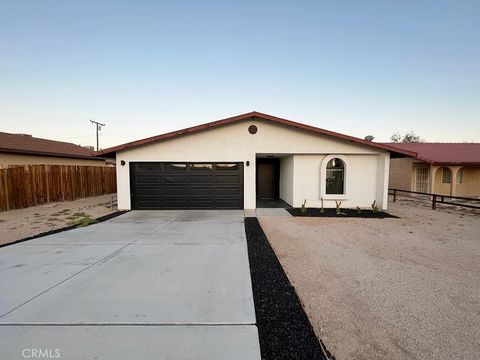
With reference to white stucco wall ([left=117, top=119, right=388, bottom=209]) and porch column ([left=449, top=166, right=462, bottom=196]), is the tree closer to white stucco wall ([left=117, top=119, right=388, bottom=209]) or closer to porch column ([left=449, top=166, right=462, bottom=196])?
porch column ([left=449, top=166, right=462, bottom=196])

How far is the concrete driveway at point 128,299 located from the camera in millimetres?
2033

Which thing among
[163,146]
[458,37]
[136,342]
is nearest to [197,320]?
[136,342]

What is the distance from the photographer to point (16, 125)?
65.7ft

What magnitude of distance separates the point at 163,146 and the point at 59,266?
667cm

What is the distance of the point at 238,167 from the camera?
32.4 feet

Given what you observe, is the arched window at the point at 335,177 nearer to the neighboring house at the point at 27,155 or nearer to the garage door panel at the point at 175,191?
the garage door panel at the point at 175,191

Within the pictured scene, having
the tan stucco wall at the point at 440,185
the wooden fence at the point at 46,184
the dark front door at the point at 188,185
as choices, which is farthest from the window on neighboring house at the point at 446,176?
the wooden fence at the point at 46,184

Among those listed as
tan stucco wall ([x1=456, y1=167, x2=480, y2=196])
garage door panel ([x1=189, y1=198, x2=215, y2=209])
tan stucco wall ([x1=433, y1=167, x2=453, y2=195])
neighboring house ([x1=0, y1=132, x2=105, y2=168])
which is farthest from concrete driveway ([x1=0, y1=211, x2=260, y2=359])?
tan stucco wall ([x1=456, y1=167, x2=480, y2=196])

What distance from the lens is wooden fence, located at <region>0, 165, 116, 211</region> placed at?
395 inches

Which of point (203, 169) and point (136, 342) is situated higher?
point (203, 169)

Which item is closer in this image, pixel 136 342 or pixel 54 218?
pixel 136 342

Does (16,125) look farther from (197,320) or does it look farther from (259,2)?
(197,320)

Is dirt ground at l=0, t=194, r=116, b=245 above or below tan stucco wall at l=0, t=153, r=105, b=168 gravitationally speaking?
below

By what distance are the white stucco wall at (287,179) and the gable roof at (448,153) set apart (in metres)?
8.75
